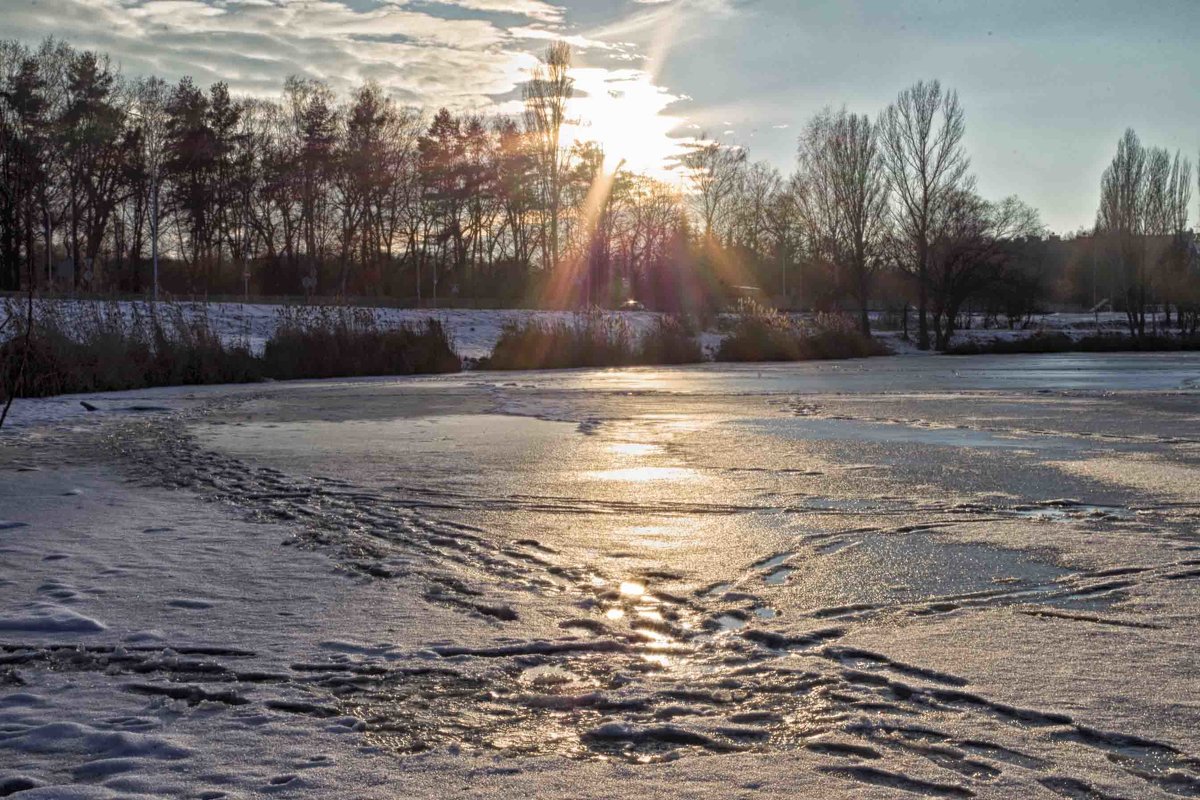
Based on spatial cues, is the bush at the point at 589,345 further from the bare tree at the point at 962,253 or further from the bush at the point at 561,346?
the bare tree at the point at 962,253

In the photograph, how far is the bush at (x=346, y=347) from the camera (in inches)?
762

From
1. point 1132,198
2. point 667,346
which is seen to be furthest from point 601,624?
point 1132,198

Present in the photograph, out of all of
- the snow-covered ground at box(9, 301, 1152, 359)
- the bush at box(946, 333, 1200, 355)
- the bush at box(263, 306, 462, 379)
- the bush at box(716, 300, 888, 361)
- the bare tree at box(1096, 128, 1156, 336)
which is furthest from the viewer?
the bare tree at box(1096, 128, 1156, 336)

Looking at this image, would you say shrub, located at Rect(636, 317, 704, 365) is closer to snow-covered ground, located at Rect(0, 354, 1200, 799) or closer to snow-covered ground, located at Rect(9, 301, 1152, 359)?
snow-covered ground, located at Rect(9, 301, 1152, 359)

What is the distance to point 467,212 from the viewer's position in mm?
54062

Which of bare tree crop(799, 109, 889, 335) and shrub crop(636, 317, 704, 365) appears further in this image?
bare tree crop(799, 109, 889, 335)

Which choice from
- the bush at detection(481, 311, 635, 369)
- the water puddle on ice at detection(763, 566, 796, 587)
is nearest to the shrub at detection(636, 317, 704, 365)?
the bush at detection(481, 311, 635, 369)

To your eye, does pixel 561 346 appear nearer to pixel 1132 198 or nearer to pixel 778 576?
pixel 778 576

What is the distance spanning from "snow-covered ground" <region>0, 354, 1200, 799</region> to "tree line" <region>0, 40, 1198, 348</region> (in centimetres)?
3680

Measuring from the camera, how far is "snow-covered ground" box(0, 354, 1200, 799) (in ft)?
7.36

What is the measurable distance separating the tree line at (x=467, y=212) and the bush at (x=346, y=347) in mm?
21807

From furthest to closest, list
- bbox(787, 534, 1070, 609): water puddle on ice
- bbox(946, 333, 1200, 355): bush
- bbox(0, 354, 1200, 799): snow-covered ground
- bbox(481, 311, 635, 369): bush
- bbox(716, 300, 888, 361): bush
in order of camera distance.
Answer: bbox(946, 333, 1200, 355): bush < bbox(716, 300, 888, 361): bush < bbox(481, 311, 635, 369): bush < bbox(787, 534, 1070, 609): water puddle on ice < bbox(0, 354, 1200, 799): snow-covered ground

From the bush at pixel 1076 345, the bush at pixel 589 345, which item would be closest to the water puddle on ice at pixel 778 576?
the bush at pixel 589 345

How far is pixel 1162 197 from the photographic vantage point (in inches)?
1964
